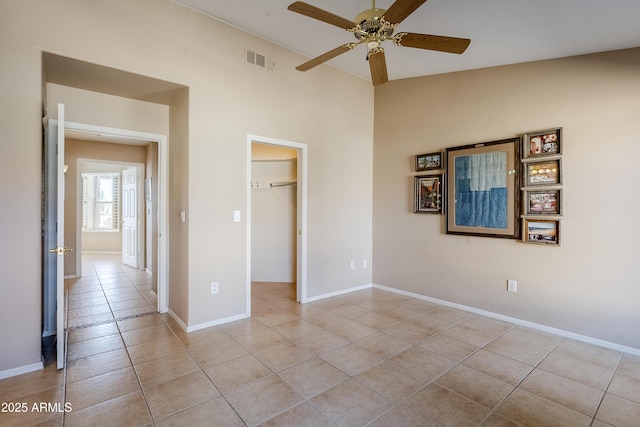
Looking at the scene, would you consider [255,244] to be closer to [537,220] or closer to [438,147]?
[438,147]

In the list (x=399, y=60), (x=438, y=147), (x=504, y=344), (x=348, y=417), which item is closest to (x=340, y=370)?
(x=348, y=417)

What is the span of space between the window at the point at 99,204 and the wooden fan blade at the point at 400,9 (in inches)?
358

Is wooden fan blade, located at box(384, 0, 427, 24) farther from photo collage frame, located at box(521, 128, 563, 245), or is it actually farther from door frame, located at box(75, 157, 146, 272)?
door frame, located at box(75, 157, 146, 272)

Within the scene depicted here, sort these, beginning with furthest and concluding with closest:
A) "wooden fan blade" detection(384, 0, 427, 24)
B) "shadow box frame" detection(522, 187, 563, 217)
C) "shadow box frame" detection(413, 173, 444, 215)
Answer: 1. "shadow box frame" detection(413, 173, 444, 215)
2. "shadow box frame" detection(522, 187, 563, 217)
3. "wooden fan blade" detection(384, 0, 427, 24)

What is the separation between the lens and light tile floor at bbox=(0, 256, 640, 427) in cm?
193

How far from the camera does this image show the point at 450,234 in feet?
13.1

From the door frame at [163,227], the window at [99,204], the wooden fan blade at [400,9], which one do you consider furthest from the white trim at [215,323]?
the window at [99,204]

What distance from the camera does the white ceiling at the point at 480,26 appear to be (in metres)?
2.44

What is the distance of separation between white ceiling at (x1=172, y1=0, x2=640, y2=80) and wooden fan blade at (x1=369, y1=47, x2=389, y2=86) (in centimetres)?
58

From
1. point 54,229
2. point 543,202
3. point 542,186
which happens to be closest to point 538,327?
point 543,202

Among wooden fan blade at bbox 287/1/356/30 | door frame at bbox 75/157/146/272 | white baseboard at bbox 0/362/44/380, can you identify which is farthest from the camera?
door frame at bbox 75/157/146/272

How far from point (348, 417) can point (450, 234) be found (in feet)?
9.10

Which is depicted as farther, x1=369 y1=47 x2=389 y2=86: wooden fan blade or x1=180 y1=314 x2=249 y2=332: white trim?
x1=180 y1=314 x2=249 y2=332: white trim

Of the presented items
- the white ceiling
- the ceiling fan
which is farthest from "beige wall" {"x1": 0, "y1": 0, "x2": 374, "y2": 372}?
the ceiling fan
